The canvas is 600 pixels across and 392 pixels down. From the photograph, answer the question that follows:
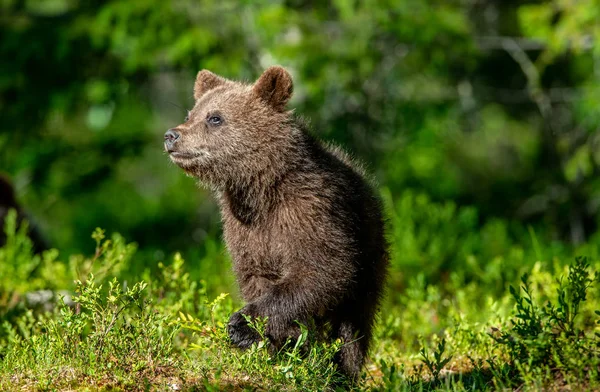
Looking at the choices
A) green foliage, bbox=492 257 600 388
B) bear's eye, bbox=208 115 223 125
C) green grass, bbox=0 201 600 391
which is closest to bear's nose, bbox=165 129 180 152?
bear's eye, bbox=208 115 223 125

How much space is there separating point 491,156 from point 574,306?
13.6 meters

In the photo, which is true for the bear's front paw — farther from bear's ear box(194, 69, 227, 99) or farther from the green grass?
bear's ear box(194, 69, 227, 99)

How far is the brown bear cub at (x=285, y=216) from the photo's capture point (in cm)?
498

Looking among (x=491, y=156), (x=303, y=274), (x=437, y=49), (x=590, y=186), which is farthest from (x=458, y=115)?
(x=303, y=274)

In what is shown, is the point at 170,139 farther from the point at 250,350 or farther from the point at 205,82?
the point at 250,350

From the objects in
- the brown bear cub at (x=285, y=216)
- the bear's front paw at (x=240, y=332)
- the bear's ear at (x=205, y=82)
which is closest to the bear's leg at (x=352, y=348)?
the brown bear cub at (x=285, y=216)

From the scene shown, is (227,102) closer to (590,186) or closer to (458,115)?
(458,115)

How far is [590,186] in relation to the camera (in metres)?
12.8

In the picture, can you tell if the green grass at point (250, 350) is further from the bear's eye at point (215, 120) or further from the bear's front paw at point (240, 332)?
the bear's eye at point (215, 120)

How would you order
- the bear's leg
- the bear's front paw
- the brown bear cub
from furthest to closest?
the bear's leg
the brown bear cub
the bear's front paw

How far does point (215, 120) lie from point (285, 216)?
42.2 inches

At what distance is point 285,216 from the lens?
523cm

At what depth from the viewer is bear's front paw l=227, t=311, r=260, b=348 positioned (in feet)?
15.7

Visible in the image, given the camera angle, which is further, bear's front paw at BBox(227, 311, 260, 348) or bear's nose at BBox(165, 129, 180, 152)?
bear's nose at BBox(165, 129, 180, 152)
